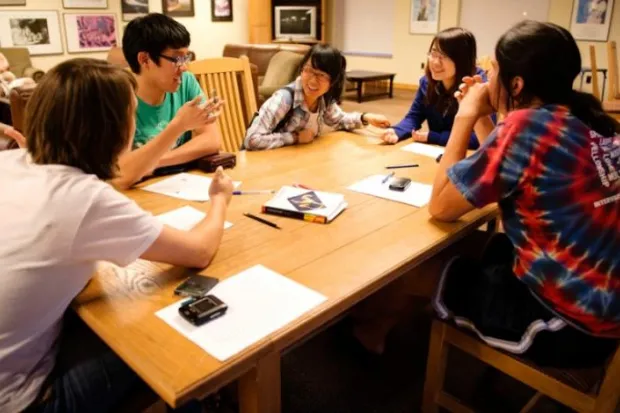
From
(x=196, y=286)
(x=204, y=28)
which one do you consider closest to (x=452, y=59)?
(x=196, y=286)

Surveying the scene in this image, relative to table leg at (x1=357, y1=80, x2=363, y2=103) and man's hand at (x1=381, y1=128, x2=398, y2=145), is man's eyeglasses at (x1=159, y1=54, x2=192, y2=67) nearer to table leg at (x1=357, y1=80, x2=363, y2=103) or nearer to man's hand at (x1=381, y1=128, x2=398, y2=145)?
man's hand at (x1=381, y1=128, x2=398, y2=145)

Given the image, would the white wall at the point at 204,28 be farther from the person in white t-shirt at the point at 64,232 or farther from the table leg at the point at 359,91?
the person in white t-shirt at the point at 64,232

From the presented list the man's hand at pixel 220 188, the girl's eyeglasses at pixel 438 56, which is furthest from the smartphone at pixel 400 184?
the girl's eyeglasses at pixel 438 56

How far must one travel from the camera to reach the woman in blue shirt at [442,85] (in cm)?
226

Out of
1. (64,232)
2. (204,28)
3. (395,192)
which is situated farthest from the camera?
(204,28)

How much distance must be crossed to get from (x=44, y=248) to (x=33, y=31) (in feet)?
19.2

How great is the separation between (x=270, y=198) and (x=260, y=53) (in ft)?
16.2

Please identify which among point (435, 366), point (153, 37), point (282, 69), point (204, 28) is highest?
point (204, 28)

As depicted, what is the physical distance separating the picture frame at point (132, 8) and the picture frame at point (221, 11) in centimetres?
113

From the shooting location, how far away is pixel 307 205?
145 cm


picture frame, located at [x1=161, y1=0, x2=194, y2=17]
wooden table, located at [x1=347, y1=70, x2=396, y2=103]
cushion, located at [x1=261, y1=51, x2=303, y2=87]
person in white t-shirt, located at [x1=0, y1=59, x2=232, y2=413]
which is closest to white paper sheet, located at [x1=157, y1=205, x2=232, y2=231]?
person in white t-shirt, located at [x1=0, y1=59, x2=232, y2=413]

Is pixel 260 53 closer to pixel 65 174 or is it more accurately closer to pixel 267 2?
pixel 267 2

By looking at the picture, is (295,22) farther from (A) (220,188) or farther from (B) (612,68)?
(A) (220,188)

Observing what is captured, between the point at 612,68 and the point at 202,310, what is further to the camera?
the point at 612,68
